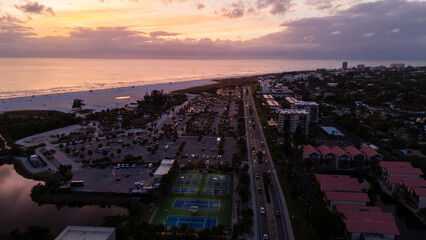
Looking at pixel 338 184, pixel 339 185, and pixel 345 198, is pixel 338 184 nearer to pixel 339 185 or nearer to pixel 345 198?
pixel 339 185

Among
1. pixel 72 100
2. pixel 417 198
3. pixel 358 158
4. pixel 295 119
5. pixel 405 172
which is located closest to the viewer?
pixel 417 198

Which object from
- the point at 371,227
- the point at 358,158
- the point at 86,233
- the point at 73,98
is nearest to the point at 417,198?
the point at 371,227

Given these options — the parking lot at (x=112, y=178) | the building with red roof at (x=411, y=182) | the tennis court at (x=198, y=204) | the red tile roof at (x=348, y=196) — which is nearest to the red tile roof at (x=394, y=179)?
the building with red roof at (x=411, y=182)

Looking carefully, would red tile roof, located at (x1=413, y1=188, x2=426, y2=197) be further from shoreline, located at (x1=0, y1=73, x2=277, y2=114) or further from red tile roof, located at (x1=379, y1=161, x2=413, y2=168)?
shoreline, located at (x1=0, y1=73, x2=277, y2=114)

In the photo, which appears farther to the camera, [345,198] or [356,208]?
[345,198]

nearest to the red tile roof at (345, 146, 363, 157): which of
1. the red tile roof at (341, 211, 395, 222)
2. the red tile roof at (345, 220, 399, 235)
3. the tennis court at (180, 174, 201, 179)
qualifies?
the red tile roof at (341, 211, 395, 222)

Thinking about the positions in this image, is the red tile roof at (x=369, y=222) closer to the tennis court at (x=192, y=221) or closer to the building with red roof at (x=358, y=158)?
the tennis court at (x=192, y=221)

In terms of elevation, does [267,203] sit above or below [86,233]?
below
